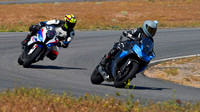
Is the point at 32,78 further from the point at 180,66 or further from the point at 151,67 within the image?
the point at 180,66

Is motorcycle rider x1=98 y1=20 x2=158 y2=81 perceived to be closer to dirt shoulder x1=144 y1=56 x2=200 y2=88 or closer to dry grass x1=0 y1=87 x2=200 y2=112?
dry grass x1=0 y1=87 x2=200 y2=112

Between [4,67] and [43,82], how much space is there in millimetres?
2701

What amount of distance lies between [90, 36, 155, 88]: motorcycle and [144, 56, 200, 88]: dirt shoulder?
9.46 feet

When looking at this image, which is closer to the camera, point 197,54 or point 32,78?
point 32,78

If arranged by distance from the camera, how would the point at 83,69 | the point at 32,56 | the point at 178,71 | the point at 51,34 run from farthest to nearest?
the point at 178,71 → the point at 83,69 → the point at 51,34 → the point at 32,56

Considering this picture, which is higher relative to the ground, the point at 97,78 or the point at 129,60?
the point at 129,60

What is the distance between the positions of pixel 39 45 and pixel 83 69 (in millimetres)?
1786

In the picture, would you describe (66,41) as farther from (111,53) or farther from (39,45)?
(111,53)

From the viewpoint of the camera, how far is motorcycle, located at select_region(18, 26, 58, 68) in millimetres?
12180

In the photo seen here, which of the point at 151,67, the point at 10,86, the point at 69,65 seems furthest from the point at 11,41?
the point at 10,86

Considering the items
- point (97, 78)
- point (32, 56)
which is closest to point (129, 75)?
point (97, 78)

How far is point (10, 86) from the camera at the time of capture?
9.18m

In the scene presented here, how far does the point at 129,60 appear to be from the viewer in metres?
9.39

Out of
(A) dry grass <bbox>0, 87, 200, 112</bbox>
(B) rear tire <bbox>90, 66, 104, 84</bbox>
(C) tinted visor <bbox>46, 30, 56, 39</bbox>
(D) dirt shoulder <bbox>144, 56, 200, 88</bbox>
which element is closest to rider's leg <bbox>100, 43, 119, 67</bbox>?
(B) rear tire <bbox>90, 66, 104, 84</bbox>
